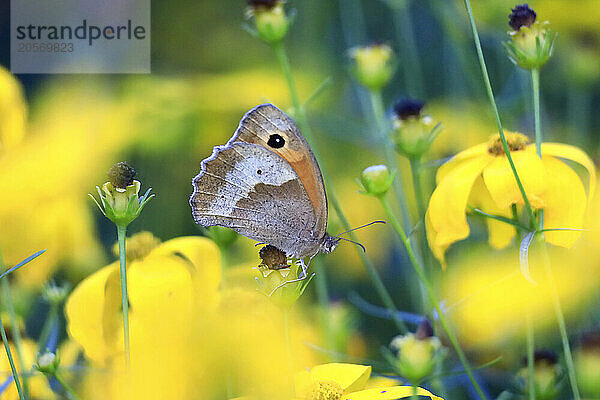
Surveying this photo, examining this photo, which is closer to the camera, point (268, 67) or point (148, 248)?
point (148, 248)

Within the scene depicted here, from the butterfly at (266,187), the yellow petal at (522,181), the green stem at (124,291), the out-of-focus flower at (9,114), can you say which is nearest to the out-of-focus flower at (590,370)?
the yellow petal at (522,181)

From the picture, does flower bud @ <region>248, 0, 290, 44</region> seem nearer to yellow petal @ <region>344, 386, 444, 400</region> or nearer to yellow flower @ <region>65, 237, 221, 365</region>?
yellow flower @ <region>65, 237, 221, 365</region>

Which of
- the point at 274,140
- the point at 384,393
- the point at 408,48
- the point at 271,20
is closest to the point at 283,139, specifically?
the point at 274,140

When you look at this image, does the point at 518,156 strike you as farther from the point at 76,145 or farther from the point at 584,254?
the point at 76,145

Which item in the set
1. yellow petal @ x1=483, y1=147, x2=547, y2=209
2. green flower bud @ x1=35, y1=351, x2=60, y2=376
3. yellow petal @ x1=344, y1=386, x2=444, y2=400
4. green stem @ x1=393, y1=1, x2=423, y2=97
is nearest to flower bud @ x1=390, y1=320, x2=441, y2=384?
yellow petal @ x1=344, y1=386, x2=444, y2=400

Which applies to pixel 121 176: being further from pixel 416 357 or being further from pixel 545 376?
pixel 545 376

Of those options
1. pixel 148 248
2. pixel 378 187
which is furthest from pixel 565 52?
pixel 148 248
